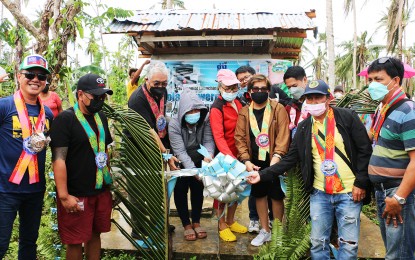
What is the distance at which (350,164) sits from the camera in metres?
3.05

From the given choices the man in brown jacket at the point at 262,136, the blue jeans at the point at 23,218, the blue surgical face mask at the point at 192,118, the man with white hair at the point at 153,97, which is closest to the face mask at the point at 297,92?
the man in brown jacket at the point at 262,136

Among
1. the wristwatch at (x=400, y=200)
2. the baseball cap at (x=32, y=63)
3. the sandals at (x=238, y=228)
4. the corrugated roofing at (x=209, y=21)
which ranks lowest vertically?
the sandals at (x=238, y=228)

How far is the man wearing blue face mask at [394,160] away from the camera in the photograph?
2.57 metres

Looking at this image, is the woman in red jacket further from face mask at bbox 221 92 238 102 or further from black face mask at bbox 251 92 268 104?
black face mask at bbox 251 92 268 104

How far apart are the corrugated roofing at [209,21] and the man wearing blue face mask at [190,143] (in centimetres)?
220

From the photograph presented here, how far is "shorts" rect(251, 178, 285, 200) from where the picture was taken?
13.1 feet

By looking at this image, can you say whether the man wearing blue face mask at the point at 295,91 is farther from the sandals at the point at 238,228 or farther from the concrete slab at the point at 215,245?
the concrete slab at the point at 215,245

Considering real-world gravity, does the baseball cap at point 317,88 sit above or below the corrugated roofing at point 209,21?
below

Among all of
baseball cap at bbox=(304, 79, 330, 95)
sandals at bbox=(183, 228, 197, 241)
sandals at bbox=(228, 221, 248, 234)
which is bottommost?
sandals at bbox=(228, 221, 248, 234)

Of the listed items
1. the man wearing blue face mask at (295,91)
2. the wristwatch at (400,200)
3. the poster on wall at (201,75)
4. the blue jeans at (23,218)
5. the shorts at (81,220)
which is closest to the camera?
the wristwatch at (400,200)

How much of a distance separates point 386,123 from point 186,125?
210 centimetres

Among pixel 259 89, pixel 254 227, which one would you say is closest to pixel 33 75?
pixel 259 89

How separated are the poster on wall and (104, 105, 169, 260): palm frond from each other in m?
3.18

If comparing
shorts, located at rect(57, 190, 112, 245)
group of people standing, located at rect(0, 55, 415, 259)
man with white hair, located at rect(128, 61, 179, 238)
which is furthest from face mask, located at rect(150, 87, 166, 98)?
shorts, located at rect(57, 190, 112, 245)
